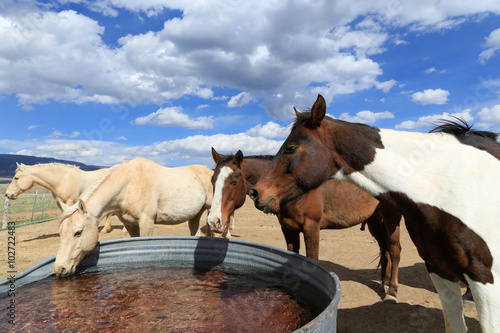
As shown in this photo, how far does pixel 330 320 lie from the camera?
173cm

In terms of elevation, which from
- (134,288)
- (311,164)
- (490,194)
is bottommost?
(134,288)

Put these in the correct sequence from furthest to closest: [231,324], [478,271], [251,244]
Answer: [251,244], [231,324], [478,271]

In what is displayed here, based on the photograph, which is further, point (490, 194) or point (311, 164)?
point (311, 164)

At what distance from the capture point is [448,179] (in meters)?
2.12

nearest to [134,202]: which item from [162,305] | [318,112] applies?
[162,305]

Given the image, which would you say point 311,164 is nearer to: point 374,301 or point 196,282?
point 196,282

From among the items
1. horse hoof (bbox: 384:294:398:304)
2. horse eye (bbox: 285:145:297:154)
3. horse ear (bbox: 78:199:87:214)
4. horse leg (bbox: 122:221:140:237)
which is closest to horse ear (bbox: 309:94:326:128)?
horse eye (bbox: 285:145:297:154)

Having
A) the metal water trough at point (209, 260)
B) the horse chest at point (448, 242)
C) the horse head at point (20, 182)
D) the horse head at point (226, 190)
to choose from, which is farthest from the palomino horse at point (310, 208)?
the horse head at point (20, 182)

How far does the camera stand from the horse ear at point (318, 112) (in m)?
2.28

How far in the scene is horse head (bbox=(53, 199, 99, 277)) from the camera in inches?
145

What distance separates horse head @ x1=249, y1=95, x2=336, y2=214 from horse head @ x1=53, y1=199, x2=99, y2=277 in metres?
2.79

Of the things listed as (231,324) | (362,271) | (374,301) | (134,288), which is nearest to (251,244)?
(231,324)

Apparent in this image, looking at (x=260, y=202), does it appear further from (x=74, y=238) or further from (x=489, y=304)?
(x=74, y=238)

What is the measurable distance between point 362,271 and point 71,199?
8.87m
